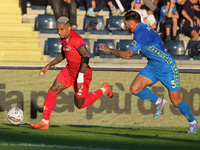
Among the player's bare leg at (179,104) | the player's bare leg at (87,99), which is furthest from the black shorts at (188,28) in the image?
the player's bare leg at (179,104)

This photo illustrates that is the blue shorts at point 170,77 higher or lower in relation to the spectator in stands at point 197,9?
lower

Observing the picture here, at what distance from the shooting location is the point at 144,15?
44.9 feet

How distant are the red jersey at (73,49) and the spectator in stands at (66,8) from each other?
19.5 feet

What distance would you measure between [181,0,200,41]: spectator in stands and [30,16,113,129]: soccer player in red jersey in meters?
6.70

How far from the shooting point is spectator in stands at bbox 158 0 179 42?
13263 millimetres

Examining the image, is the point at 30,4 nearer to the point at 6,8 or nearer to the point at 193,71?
the point at 6,8

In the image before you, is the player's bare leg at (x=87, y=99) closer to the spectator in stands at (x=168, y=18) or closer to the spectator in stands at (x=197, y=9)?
the spectator in stands at (x=168, y=18)

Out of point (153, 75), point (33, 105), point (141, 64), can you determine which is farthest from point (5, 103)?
point (141, 64)

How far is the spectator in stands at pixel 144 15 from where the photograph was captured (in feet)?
44.3

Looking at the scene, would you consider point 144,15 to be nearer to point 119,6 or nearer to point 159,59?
point 119,6

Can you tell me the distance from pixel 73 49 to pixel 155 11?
24.5 feet

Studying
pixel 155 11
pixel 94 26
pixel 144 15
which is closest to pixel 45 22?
pixel 94 26

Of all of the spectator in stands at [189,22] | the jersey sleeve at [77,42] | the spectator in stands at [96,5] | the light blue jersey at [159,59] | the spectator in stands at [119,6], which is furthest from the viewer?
the spectator in stands at [119,6]

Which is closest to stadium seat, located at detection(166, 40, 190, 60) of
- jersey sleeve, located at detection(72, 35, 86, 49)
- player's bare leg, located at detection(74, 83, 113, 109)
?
player's bare leg, located at detection(74, 83, 113, 109)
